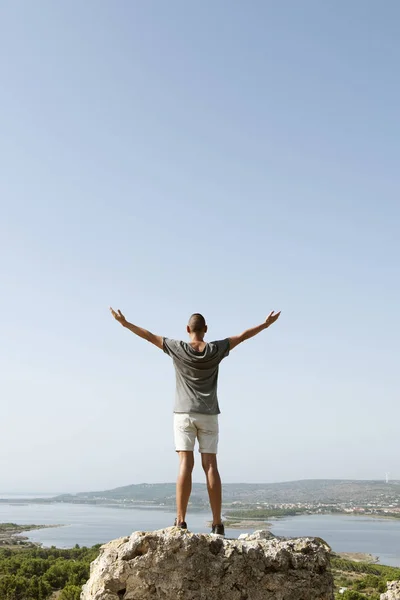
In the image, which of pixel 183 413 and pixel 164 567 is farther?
pixel 183 413

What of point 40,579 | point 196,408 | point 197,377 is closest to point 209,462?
point 196,408

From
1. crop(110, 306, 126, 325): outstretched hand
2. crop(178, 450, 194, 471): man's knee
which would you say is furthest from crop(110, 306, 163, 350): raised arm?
crop(178, 450, 194, 471): man's knee

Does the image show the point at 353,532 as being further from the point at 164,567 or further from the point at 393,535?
the point at 164,567

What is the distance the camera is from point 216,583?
4312mm

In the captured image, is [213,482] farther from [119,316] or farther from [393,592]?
[393,592]

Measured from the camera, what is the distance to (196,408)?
5.64 m

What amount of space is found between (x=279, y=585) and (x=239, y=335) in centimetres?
255

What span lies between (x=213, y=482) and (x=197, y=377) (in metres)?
1.04

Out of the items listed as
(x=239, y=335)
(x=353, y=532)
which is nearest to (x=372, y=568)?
(x=353, y=532)

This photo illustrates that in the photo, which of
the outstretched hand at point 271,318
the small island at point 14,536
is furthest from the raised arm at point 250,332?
the small island at point 14,536

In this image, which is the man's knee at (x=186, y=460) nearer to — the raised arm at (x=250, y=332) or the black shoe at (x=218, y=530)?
the black shoe at (x=218, y=530)

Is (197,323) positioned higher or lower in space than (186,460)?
higher

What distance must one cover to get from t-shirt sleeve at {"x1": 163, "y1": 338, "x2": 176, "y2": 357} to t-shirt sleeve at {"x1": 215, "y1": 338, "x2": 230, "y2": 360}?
453 millimetres

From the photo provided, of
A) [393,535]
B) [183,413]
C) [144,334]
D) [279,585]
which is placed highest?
[144,334]
